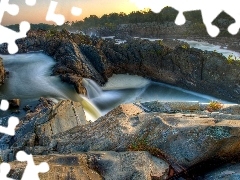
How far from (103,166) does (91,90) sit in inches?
1218

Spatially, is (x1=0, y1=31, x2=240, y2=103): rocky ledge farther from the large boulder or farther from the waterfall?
the large boulder

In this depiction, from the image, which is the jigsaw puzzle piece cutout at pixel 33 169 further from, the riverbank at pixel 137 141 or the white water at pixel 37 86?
the white water at pixel 37 86

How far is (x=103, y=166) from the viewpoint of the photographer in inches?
317

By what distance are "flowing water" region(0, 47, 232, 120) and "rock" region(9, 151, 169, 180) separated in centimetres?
2084

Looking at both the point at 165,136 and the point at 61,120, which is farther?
the point at 61,120

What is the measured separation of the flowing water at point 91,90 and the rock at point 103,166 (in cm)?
2084

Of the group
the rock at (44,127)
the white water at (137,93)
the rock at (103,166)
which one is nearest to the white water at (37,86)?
the white water at (137,93)

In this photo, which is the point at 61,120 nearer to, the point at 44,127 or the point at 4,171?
the point at 44,127

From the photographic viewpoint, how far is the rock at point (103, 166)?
7281mm

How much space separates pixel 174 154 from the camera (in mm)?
8422

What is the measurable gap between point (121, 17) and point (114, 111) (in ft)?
489

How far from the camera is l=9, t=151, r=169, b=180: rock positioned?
23.9ft

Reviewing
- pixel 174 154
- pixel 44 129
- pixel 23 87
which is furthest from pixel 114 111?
pixel 23 87

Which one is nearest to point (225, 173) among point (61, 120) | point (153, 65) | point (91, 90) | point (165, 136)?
point (165, 136)
